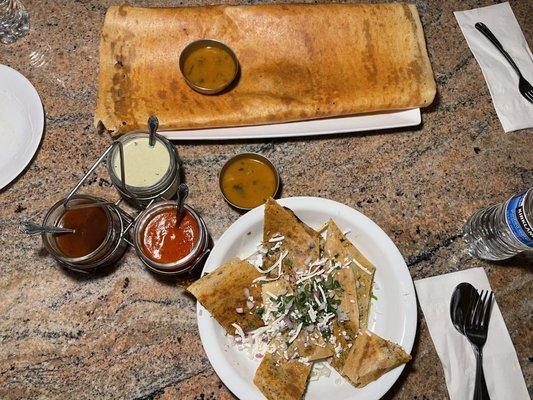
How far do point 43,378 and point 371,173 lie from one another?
42.7 inches

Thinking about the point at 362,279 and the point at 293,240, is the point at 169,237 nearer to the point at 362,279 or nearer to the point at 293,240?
the point at 293,240

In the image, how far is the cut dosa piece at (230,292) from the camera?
1.31 metres

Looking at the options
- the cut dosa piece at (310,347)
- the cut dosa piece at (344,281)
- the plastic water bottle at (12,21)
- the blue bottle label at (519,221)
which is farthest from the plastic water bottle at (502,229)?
the plastic water bottle at (12,21)

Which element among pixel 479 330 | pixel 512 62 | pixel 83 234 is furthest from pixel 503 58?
Answer: pixel 83 234

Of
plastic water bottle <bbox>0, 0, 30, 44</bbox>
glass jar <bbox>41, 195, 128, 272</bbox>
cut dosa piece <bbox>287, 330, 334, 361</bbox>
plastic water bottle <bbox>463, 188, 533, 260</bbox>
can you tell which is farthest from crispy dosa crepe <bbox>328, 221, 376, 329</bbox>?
plastic water bottle <bbox>0, 0, 30, 44</bbox>

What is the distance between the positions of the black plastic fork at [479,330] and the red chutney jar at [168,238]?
0.74 meters

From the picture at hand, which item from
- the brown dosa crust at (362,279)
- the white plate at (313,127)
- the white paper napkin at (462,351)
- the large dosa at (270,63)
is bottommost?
the white paper napkin at (462,351)

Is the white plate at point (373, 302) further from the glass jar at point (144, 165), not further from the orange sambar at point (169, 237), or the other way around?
the glass jar at point (144, 165)

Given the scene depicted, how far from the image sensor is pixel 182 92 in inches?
63.6

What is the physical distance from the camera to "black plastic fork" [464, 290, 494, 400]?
139 centimetres

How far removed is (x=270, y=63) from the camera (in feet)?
5.41

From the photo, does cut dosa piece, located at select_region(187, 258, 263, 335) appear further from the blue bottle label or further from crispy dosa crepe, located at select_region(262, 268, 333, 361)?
the blue bottle label

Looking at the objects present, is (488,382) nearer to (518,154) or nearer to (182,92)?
(518,154)

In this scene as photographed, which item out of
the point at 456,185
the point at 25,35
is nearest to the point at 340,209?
the point at 456,185
